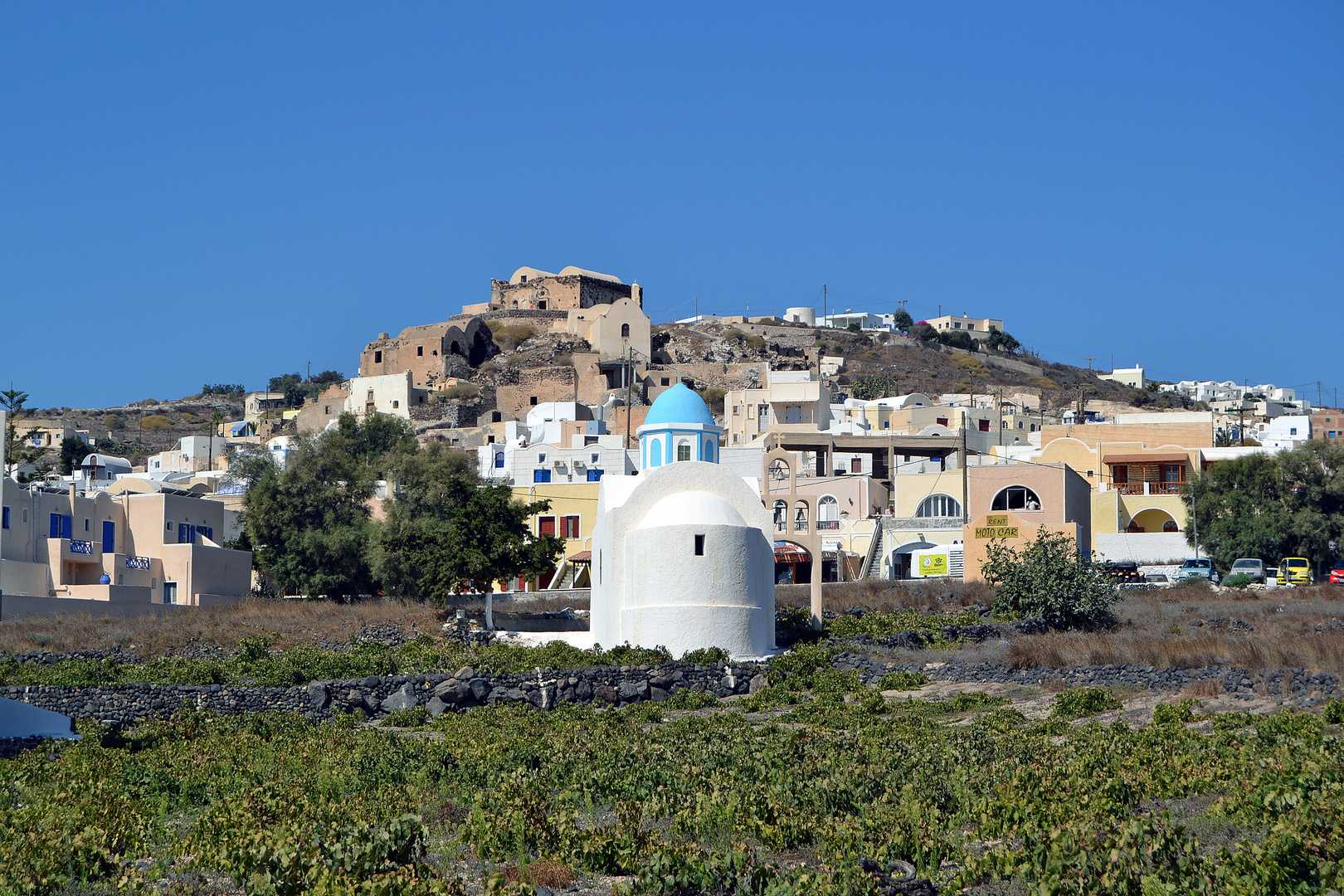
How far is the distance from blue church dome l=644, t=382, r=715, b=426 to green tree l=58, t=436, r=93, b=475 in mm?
57296

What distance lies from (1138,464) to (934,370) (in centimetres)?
5274

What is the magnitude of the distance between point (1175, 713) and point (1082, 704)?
65.7 inches

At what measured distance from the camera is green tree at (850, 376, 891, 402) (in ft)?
281

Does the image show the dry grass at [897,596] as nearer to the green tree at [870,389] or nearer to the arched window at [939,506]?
the arched window at [939,506]

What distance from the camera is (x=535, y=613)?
113ft

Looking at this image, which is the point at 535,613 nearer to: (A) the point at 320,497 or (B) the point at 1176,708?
(A) the point at 320,497

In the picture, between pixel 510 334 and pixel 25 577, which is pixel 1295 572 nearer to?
pixel 25 577

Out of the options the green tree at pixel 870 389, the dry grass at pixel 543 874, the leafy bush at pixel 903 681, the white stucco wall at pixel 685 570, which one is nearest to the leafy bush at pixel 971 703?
the leafy bush at pixel 903 681

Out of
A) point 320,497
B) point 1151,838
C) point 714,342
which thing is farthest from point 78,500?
point 714,342

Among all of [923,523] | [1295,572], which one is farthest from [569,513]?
[1295,572]

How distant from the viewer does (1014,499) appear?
44.6m

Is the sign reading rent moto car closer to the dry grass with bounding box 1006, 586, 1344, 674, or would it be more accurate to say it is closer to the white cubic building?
the dry grass with bounding box 1006, 586, 1344, 674

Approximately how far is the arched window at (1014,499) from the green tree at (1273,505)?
6.27 metres

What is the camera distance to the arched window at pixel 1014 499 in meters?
44.0
